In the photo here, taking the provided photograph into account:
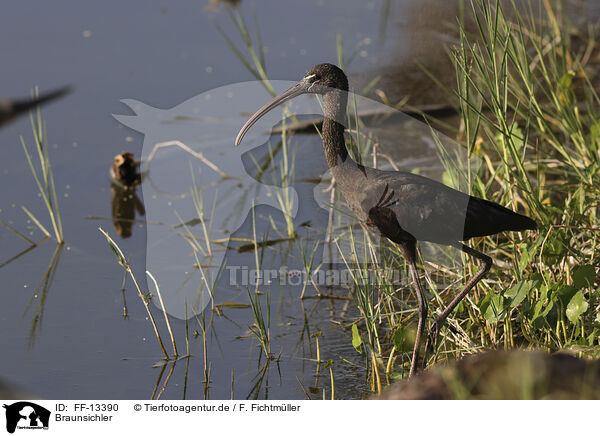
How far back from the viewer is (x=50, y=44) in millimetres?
7828

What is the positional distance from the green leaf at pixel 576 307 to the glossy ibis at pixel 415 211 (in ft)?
1.14

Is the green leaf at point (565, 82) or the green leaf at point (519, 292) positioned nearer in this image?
the green leaf at point (519, 292)

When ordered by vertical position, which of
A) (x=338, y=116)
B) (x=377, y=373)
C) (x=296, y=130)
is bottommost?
(x=377, y=373)

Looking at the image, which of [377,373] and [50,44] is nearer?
[377,373]

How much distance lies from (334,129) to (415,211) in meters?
0.54

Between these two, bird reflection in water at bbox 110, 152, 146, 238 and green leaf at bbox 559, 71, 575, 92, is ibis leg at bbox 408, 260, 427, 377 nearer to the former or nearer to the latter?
green leaf at bbox 559, 71, 575, 92

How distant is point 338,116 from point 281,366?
116cm

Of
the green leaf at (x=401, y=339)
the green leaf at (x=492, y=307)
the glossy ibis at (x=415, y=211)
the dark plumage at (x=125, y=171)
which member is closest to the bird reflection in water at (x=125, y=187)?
the dark plumage at (x=125, y=171)

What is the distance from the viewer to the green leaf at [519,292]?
12.1ft

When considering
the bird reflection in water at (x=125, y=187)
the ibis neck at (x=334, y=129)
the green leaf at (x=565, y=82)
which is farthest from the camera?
the bird reflection in water at (x=125, y=187)

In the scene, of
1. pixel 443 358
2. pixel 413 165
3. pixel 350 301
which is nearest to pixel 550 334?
pixel 443 358
